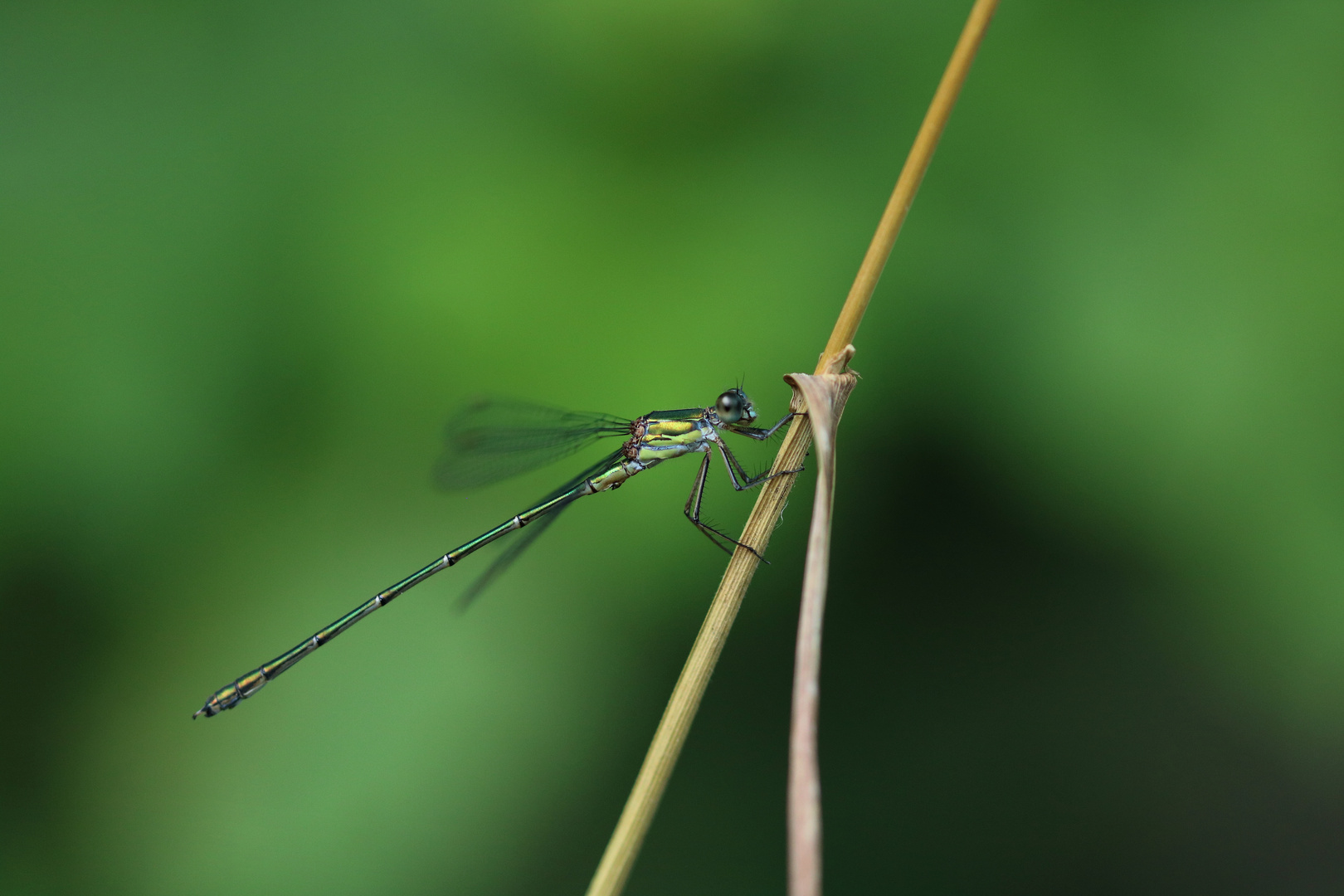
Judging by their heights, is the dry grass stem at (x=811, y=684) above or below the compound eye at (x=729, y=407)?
below

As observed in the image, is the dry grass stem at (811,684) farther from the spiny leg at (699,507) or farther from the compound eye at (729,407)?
the spiny leg at (699,507)

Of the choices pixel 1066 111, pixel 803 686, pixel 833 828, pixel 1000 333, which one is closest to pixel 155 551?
pixel 833 828

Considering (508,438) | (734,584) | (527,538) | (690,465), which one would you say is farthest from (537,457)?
(734,584)

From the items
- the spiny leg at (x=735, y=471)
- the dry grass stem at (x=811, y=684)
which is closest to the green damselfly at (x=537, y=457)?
the spiny leg at (x=735, y=471)

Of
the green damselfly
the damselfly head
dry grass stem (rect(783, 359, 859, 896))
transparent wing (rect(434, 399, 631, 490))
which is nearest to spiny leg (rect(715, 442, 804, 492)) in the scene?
the green damselfly

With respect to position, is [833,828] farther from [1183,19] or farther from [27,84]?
[27,84]

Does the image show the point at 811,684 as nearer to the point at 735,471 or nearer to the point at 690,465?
the point at 735,471
